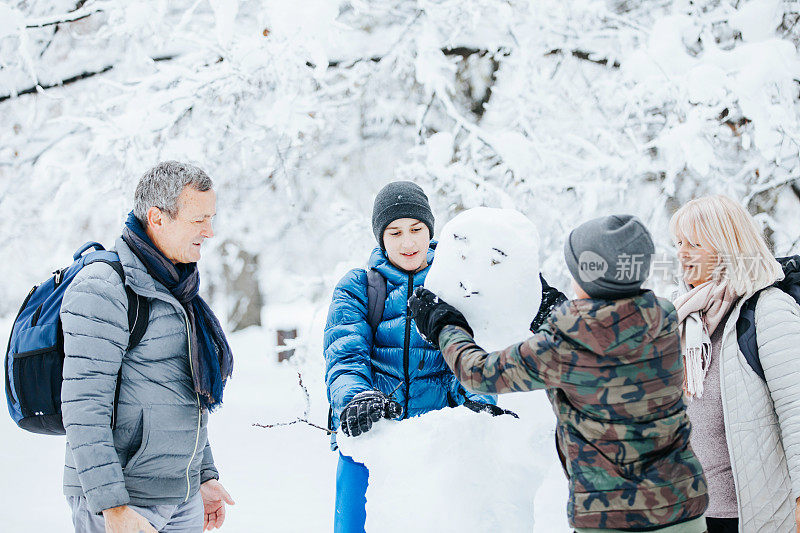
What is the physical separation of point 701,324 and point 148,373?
6.06 feet

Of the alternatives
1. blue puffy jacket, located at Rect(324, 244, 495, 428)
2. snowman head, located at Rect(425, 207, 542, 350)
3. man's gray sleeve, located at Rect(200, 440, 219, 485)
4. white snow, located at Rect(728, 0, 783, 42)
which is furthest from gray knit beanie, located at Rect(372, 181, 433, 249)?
white snow, located at Rect(728, 0, 783, 42)

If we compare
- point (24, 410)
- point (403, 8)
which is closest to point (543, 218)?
point (403, 8)

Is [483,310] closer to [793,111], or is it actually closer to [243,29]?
[793,111]

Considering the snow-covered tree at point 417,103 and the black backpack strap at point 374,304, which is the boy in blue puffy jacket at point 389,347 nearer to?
the black backpack strap at point 374,304

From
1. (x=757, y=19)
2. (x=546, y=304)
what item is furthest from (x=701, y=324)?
(x=757, y=19)

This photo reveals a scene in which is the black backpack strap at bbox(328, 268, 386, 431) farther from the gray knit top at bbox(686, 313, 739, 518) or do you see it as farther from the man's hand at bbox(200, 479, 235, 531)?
the gray knit top at bbox(686, 313, 739, 518)

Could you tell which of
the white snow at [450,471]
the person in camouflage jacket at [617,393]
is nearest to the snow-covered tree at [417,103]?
the white snow at [450,471]

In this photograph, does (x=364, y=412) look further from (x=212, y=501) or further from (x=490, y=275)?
(x=212, y=501)

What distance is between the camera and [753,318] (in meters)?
2.04

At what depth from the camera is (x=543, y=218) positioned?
5.12 m

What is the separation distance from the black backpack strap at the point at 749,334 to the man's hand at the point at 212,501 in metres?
1.87

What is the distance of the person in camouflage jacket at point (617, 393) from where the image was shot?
1.48 m

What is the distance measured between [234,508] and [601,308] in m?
4.16

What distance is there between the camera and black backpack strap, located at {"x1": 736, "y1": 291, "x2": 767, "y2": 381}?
6.58 feet
